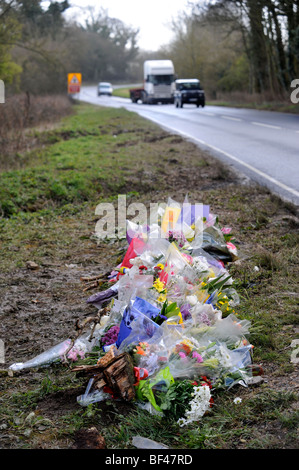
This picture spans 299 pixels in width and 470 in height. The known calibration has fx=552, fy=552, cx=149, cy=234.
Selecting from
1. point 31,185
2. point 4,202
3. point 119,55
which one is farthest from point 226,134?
point 119,55

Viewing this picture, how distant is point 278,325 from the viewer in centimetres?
412

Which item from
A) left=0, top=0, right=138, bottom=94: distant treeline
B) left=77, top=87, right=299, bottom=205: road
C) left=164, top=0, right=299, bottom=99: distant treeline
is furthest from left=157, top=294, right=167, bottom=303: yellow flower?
left=0, top=0, right=138, bottom=94: distant treeline

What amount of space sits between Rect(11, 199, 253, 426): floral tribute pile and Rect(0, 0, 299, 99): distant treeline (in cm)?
1419

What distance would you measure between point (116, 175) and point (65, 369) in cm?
715

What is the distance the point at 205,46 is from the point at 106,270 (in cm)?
5472

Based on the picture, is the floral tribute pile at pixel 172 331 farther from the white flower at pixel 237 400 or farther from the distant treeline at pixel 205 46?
the distant treeline at pixel 205 46

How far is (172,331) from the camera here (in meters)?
3.70

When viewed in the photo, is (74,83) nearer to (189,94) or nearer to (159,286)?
(189,94)

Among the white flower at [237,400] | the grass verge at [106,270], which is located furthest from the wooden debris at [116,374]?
the white flower at [237,400]

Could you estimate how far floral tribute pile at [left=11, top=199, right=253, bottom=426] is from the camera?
3328 mm

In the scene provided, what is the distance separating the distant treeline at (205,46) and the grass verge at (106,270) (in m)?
9.22

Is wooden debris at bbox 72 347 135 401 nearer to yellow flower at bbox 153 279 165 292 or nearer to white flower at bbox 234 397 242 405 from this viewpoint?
white flower at bbox 234 397 242 405

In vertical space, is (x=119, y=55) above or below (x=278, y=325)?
above
